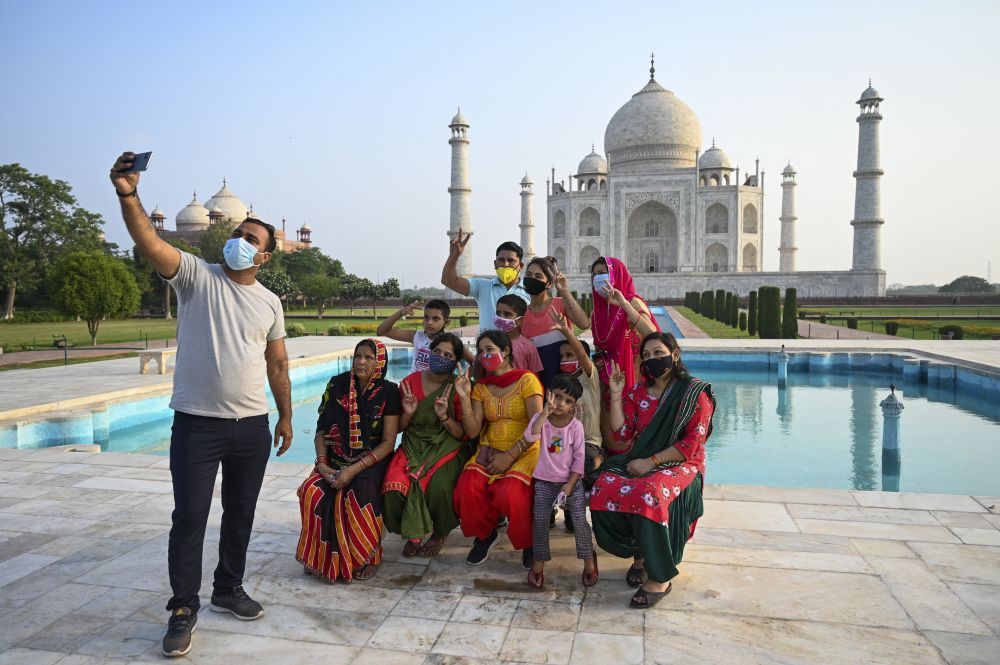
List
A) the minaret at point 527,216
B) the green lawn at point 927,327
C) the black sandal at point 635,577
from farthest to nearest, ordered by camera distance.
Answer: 1. the minaret at point 527,216
2. the green lawn at point 927,327
3. the black sandal at point 635,577

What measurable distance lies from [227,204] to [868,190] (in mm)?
38119

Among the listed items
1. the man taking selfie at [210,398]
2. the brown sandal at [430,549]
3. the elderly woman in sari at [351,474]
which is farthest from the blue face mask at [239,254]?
the brown sandal at [430,549]

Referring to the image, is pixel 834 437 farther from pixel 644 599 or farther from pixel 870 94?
pixel 870 94

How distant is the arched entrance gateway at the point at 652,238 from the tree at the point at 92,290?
2880cm

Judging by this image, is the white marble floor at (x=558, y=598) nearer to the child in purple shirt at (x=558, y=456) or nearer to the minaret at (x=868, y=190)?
the child in purple shirt at (x=558, y=456)

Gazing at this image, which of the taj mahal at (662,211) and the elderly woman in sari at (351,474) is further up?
the taj mahal at (662,211)

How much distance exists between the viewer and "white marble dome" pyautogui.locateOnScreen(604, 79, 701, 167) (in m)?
39.7

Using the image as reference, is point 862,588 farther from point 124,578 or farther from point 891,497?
point 124,578

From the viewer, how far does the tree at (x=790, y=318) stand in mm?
15867

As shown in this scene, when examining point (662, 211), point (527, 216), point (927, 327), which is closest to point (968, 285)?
point (662, 211)

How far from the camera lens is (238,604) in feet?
8.09

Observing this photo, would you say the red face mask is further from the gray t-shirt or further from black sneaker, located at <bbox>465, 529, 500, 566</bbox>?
the gray t-shirt

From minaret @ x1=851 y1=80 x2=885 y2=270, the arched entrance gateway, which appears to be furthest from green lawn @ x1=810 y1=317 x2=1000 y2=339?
the arched entrance gateway

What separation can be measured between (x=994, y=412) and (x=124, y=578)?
28.8ft
